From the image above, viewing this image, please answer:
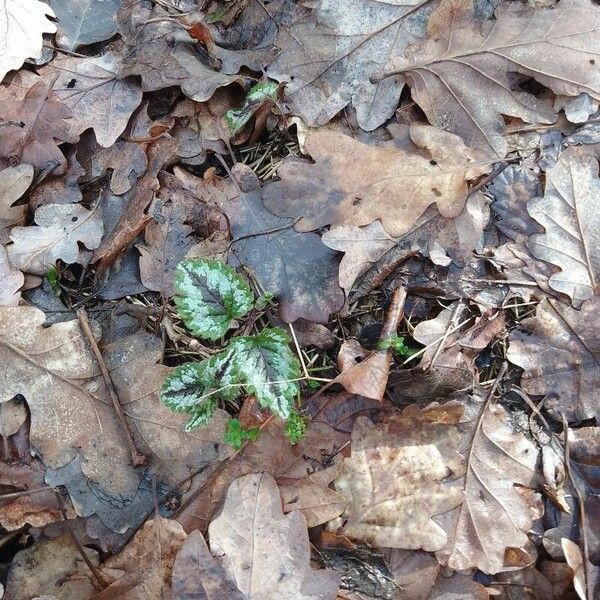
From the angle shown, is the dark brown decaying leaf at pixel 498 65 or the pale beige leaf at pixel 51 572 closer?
the pale beige leaf at pixel 51 572

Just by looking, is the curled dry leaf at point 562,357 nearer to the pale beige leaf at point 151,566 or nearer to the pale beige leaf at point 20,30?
the pale beige leaf at point 151,566

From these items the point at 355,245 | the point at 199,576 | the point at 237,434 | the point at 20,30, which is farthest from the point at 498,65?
the point at 199,576

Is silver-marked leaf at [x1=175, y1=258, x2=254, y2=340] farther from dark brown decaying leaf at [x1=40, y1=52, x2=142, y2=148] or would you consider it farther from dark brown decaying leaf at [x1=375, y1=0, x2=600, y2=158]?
dark brown decaying leaf at [x1=375, y1=0, x2=600, y2=158]

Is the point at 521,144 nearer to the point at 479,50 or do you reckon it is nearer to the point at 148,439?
the point at 479,50

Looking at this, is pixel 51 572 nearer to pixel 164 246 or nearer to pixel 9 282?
pixel 9 282

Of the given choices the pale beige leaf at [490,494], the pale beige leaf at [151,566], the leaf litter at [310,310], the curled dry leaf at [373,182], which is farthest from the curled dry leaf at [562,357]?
the pale beige leaf at [151,566]

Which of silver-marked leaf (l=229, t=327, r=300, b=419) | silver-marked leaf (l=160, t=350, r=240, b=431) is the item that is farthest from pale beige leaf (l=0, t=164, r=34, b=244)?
silver-marked leaf (l=229, t=327, r=300, b=419)

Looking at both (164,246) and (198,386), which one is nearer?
(198,386)
